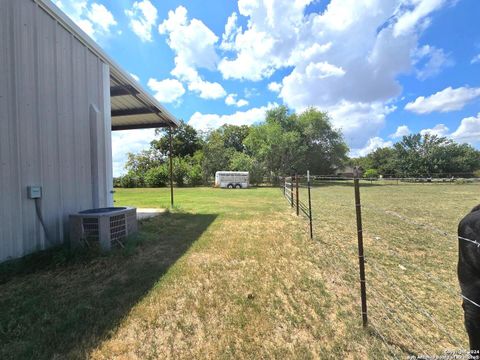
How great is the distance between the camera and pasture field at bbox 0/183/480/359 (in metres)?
1.88

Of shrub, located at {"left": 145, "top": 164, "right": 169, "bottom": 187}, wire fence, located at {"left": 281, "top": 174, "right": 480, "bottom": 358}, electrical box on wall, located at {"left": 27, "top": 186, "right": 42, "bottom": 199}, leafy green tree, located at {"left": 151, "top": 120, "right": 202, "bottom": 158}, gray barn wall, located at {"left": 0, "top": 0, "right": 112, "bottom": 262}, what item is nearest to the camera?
wire fence, located at {"left": 281, "top": 174, "right": 480, "bottom": 358}

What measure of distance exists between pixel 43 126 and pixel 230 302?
3.69 m

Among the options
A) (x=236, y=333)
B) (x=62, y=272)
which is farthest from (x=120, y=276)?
(x=236, y=333)

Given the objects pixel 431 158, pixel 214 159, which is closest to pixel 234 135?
pixel 214 159

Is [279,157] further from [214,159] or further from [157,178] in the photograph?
[157,178]

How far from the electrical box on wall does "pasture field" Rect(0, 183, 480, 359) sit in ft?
2.76

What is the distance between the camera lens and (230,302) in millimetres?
2537

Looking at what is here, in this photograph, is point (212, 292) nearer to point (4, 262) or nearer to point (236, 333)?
point (236, 333)

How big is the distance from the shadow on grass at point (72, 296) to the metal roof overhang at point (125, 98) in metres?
3.69

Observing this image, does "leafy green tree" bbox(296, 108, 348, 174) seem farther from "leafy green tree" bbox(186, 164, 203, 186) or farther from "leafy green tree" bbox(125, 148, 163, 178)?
"leafy green tree" bbox(125, 148, 163, 178)

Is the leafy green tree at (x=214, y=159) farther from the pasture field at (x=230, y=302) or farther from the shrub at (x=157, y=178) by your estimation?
the pasture field at (x=230, y=302)

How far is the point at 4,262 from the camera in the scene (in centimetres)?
307

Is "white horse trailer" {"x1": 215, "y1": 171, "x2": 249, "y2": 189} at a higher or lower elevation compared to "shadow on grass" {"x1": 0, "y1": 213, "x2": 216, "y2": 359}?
higher

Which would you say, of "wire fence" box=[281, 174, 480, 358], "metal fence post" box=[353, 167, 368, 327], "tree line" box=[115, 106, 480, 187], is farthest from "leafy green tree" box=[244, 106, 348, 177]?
"metal fence post" box=[353, 167, 368, 327]
